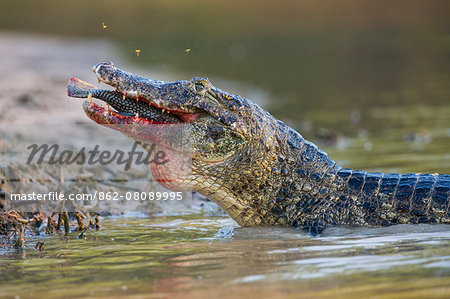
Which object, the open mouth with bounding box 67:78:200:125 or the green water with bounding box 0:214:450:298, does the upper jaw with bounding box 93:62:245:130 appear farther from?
the green water with bounding box 0:214:450:298

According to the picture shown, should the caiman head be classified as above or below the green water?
above

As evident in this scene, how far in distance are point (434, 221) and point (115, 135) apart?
584cm

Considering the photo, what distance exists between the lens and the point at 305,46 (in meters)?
26.8

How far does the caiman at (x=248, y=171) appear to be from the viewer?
5277 millimetres

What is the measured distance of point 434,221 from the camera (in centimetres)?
527

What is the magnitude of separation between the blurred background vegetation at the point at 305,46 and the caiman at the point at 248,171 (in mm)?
3968

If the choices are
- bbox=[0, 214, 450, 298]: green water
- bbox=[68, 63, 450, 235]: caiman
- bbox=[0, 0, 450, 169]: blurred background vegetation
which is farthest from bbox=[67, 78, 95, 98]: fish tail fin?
bbox=[0, 0, 450, 169]: blurred background vegetation

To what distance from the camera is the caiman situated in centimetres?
528

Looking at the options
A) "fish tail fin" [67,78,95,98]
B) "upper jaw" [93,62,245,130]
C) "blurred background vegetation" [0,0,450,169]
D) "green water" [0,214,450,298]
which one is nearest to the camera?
"green water" [0,214,450,298]

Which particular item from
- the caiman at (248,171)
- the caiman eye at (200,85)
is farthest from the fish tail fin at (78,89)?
the caiman eye at (200,85)

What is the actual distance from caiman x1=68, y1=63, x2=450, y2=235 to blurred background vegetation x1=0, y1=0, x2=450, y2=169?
13.0 ft

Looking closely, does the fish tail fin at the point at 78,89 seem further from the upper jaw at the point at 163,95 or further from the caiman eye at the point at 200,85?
the caiman eye at the point at 200,85

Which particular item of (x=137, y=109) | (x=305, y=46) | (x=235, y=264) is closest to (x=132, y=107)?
(x=137, y=109)

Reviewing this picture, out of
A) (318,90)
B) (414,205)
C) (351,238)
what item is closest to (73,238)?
(351,238)
